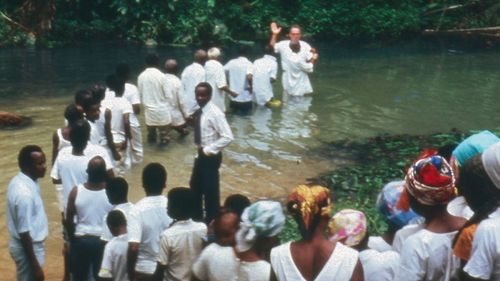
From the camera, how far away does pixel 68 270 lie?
706 cm

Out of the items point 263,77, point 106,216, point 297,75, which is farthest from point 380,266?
point 297,75

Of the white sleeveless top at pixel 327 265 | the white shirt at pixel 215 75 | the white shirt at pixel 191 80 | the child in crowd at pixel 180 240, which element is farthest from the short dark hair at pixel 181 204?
the white shirt at pixel 215 75

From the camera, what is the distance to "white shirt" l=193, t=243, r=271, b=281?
4668mm

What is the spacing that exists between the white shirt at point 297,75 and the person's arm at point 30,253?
1065cm

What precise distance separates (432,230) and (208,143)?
Result: 4.66 metres

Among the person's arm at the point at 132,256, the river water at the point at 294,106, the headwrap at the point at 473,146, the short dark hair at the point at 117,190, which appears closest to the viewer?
the headwrap at the point at 473,146

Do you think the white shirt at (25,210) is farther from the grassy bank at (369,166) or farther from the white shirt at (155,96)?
the white shirt at (155,96)

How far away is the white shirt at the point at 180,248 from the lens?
211 inches

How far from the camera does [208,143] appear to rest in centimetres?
849

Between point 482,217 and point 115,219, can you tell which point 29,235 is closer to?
point 115,219

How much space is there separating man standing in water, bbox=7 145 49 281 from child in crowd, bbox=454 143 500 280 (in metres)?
3.16

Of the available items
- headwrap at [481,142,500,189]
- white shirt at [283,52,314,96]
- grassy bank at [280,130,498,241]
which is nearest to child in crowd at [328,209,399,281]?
headwrap at [481,142,500,189]

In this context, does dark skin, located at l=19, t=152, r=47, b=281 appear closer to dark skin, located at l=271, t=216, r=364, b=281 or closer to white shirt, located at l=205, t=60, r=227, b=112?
dark skin, located at l=271, t=216, r=364, b=281

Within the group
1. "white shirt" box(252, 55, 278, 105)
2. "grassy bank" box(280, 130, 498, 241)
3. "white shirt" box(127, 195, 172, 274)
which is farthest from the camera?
"white shirt" box(252, 55, 278, 105)
